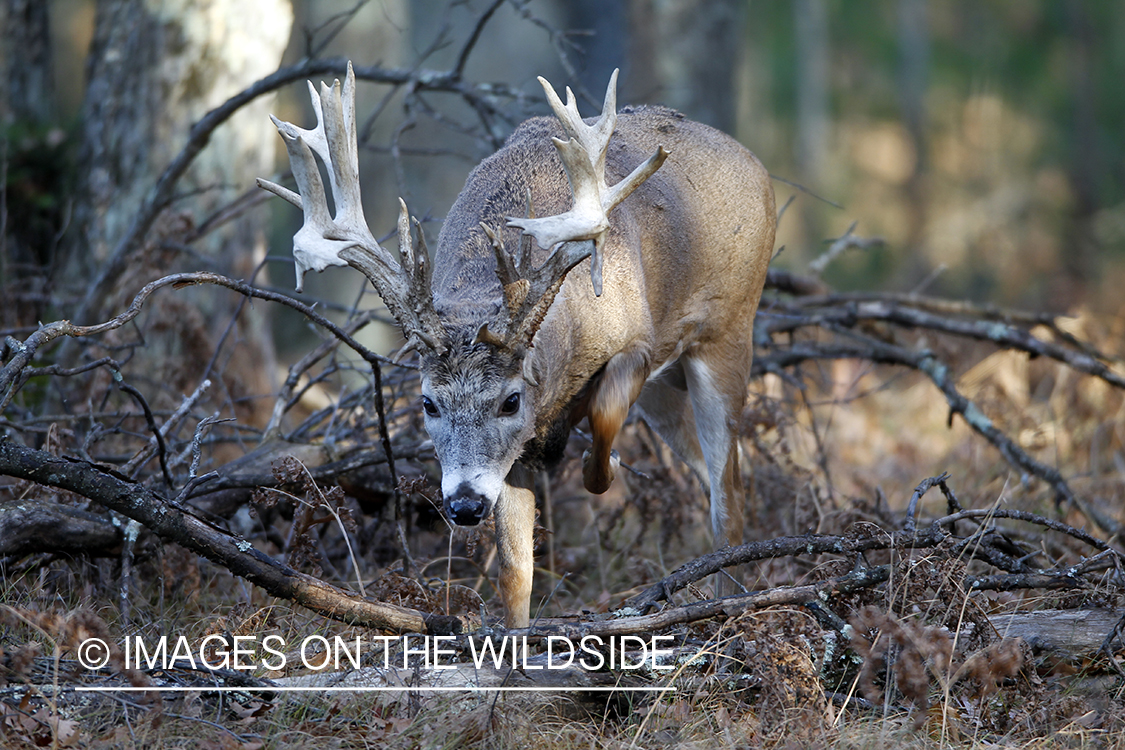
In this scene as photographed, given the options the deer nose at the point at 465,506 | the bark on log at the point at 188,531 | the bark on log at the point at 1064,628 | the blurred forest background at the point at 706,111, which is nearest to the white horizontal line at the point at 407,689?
the bark on log at the point at 188,531

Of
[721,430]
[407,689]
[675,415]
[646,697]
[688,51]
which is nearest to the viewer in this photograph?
[407,689]

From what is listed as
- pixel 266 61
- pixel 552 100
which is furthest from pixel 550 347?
pixel 266 61

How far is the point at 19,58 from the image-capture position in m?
7.10

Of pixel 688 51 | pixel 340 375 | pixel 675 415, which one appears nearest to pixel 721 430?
pixel 675 415

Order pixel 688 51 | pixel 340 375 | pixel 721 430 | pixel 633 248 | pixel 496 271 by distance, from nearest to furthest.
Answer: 1. pixel 496 271
2. pixel 633 248
3. pixel 721 430
4. pixel 340 375
5. pixel 688 51

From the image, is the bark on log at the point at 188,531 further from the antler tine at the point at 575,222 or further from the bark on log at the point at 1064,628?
the bark on log at the point at 1064,628

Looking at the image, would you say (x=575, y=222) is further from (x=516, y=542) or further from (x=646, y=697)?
(x=646, y=697)

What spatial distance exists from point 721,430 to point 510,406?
151 centimetres

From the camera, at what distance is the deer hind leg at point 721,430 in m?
4.94

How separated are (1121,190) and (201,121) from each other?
21718mm

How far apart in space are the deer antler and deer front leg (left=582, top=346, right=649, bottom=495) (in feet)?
2.29

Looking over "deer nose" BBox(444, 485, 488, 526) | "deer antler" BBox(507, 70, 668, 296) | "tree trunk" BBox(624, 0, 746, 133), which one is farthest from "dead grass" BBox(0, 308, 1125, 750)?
"tree trunk" BBox(624, 0, 746, 133)

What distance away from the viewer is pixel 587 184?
368 centimetres

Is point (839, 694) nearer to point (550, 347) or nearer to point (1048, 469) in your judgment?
point (550, 347)
